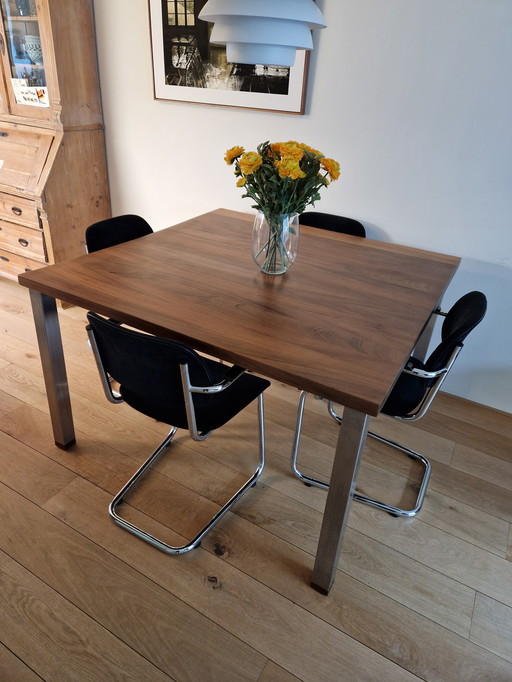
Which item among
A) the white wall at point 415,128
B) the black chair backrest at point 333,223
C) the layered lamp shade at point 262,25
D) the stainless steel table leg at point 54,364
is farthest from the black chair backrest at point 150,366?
the white wall at point 415,128

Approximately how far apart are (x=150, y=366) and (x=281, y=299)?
19.7 inches

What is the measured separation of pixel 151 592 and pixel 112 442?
2.38 ft

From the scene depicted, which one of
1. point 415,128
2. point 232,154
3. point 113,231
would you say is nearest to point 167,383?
point 232,154

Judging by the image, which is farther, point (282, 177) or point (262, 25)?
point (282, 177)

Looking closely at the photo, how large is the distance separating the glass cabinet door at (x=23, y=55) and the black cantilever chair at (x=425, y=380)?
250 centimetres

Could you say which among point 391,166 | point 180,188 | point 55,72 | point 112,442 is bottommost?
point 112,442

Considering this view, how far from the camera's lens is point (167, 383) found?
1.38 meters

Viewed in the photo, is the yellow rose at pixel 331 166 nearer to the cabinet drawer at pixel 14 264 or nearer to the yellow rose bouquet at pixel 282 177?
the yellow rose bouquet at pixel 282 177

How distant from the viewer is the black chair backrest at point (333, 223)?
2.34 meters

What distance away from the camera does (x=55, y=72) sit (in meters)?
2.71

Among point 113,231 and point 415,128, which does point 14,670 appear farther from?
point 415,128

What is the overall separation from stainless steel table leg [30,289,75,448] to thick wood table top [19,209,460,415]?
0.11 meters

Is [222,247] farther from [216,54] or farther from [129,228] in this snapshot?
[216,54]

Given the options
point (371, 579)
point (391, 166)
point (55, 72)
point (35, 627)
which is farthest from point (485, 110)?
point (35, 627)
